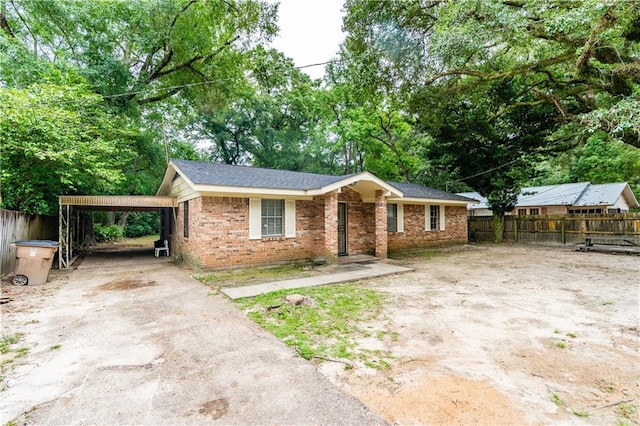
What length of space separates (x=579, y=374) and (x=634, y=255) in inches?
496

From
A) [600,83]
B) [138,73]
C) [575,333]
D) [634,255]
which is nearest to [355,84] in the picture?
[600,83]

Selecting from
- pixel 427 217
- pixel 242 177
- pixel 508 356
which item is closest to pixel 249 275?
pixel 242 177

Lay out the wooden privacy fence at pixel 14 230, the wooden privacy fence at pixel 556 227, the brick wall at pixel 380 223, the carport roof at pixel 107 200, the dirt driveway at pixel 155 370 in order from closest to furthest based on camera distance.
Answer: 1. the dirt driveway at pixel 155 370
2. the wooden privacy fence at pixel 14 230
3. the carport roof at pixel 107 200
4. the brick wall at pixel 380 223
5. the wooden privacy fence at pixel 556 227

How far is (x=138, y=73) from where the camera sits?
50.3 ft

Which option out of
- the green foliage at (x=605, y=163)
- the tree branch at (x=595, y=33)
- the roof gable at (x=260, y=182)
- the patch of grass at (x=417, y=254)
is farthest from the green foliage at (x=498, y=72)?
the green foliage at (x=605, y=163)

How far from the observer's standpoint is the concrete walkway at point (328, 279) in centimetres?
624

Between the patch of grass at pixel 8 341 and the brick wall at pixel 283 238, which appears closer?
the patch of grass at pixel 8 341

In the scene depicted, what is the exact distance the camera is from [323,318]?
467cm

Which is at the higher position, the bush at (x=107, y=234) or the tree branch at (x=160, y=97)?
the tree branch at (x=160, y=97)

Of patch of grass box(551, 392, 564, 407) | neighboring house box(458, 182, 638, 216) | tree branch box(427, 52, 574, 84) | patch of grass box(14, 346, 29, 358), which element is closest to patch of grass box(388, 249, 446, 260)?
tree branch box(427, 52, 574, 84)

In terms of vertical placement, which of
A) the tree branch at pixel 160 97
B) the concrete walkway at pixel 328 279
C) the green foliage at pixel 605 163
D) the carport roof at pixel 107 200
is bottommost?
the concrete walkway at pixel 328 279

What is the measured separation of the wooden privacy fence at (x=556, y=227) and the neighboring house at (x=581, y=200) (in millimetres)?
2105

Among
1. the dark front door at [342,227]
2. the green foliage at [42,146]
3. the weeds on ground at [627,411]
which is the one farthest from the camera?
the dark front door at [342,227]

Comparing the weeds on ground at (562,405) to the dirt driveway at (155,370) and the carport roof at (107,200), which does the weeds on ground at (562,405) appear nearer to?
the dirt driveway at (155,370)
